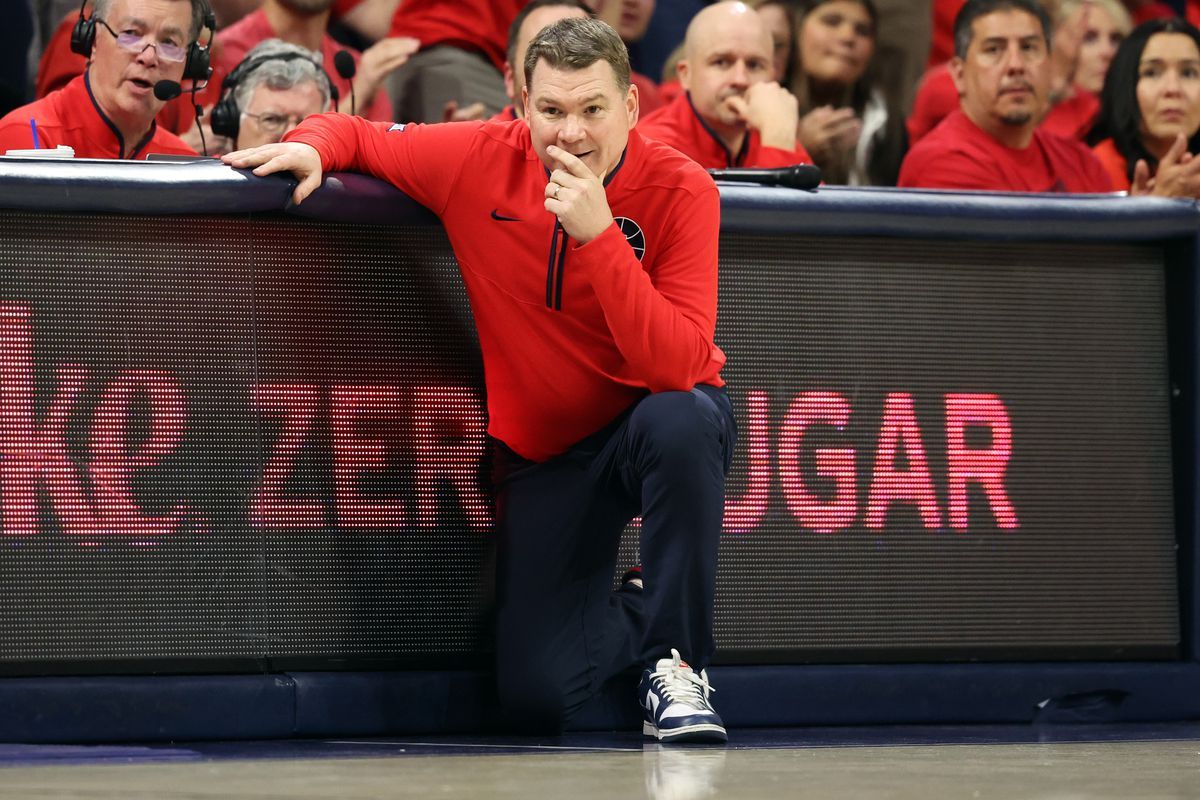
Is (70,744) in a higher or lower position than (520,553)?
lower

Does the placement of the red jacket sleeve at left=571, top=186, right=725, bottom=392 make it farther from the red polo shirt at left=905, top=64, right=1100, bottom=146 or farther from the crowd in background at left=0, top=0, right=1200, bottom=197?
the red polo shirt at left=905, top=64, right=1100, bottom=146

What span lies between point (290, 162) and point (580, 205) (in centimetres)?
54

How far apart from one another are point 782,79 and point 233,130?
221cm

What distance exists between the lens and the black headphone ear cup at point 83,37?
12.8 ft

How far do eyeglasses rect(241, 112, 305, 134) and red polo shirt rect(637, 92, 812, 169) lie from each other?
3.34ft

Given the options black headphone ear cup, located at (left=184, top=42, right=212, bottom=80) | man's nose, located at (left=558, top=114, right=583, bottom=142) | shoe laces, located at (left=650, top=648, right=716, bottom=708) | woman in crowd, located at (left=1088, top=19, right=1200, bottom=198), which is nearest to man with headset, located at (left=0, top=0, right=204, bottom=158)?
black headphone ear cup, located at (left=184, top=42, right=212, bottom=80)

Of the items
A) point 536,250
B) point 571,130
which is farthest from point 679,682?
point 571,130

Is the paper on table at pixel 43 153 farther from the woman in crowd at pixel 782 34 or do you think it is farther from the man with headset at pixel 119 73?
the woman in crowd at pixel 782 34

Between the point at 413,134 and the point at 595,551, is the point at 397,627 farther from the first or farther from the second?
the point at 413,134

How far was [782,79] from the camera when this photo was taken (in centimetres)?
575

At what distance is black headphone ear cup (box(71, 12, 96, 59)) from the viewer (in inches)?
153

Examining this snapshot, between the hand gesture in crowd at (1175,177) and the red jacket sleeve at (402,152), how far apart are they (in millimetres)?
1754

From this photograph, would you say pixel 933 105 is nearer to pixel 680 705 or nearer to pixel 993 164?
pixel 993 164

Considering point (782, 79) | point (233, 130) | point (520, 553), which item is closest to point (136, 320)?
point (520, 553)
